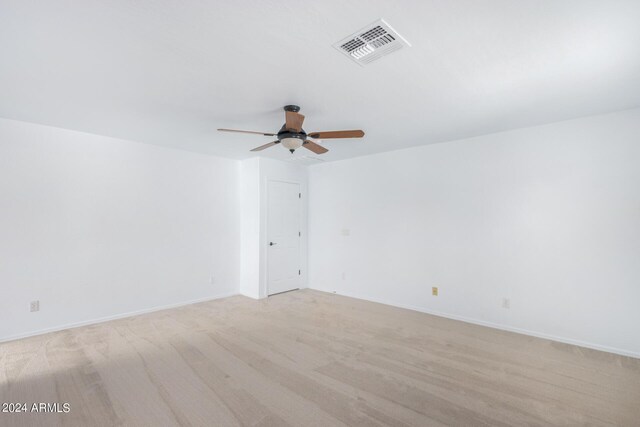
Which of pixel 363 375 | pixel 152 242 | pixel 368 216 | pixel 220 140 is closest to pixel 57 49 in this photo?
pixel 220 140

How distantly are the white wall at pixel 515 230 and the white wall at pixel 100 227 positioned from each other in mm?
2796

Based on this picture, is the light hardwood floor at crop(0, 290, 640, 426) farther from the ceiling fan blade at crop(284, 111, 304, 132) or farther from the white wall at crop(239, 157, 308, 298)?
the ceiling fan blade at crop(284, 111, 304, 132)

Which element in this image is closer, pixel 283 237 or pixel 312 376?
pixel 312 376

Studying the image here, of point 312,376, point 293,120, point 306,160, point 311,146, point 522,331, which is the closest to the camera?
point 312,376

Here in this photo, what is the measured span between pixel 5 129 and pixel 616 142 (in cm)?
696

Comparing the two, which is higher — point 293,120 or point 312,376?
point 293,120

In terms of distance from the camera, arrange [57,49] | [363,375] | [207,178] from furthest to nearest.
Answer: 1. [207,178]
2. [363,375]
3. [57,49]

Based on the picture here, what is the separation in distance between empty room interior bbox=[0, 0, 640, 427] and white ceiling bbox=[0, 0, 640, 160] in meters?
0.02

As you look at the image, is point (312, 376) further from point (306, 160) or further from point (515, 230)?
point (306, 160)

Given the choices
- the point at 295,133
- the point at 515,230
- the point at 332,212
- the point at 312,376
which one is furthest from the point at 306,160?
the point at 312,376

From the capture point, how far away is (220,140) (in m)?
4.14

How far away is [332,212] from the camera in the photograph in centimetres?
568

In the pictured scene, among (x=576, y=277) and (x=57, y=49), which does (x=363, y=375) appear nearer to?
(x=576, y=277)

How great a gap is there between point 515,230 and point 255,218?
13.3ft
